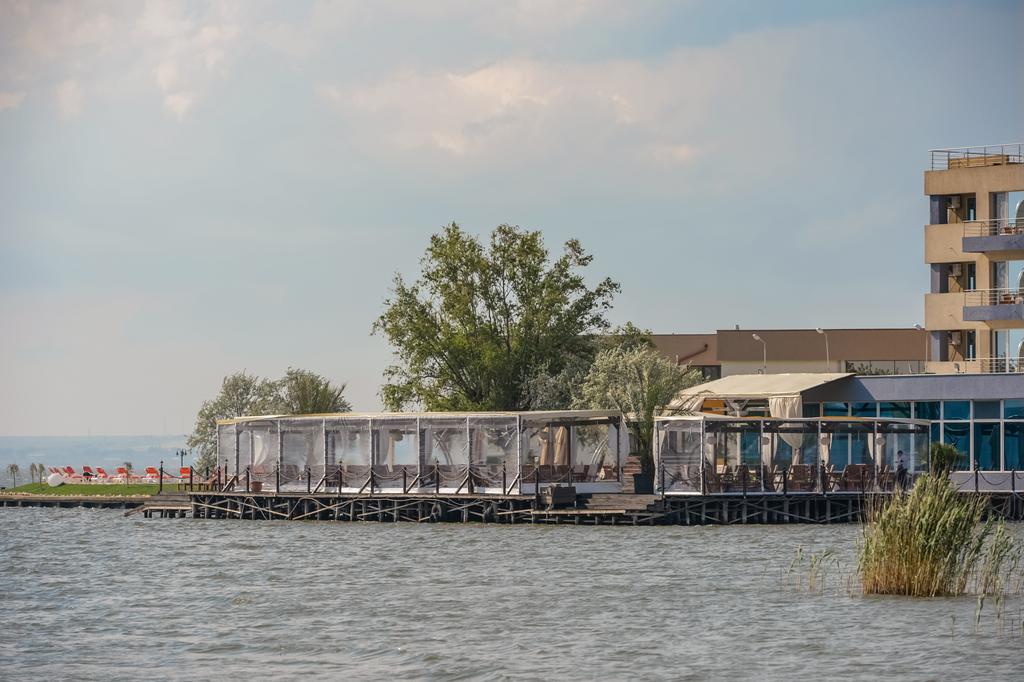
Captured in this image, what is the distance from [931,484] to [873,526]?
120 cm

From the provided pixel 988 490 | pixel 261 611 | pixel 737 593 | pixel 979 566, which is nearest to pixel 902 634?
pixel 737 593

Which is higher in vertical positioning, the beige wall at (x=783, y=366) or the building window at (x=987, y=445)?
the beige wall at (x=783, y=366)

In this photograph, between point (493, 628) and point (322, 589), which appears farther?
point (322, 589)

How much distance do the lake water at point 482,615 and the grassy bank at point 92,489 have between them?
31225mm

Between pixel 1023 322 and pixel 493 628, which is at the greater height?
pixel 1023 322

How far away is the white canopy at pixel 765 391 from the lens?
175ft

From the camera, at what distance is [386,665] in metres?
23.5

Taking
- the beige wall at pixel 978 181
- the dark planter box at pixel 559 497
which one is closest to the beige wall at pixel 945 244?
the beige wall at pixel 978 181

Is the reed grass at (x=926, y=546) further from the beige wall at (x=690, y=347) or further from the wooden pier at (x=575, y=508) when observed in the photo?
the beige wall at (x=690, y=347)

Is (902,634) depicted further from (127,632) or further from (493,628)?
(127,632)

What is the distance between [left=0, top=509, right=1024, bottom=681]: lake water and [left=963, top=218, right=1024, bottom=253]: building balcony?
22.4 m

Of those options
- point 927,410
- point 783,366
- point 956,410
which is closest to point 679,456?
point 927,410

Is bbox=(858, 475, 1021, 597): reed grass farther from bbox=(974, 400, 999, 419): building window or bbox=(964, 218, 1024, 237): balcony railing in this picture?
bbox=(964, 218, 1024, 237): balcony railing

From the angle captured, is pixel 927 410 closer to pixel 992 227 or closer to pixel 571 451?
pixel 992 227
